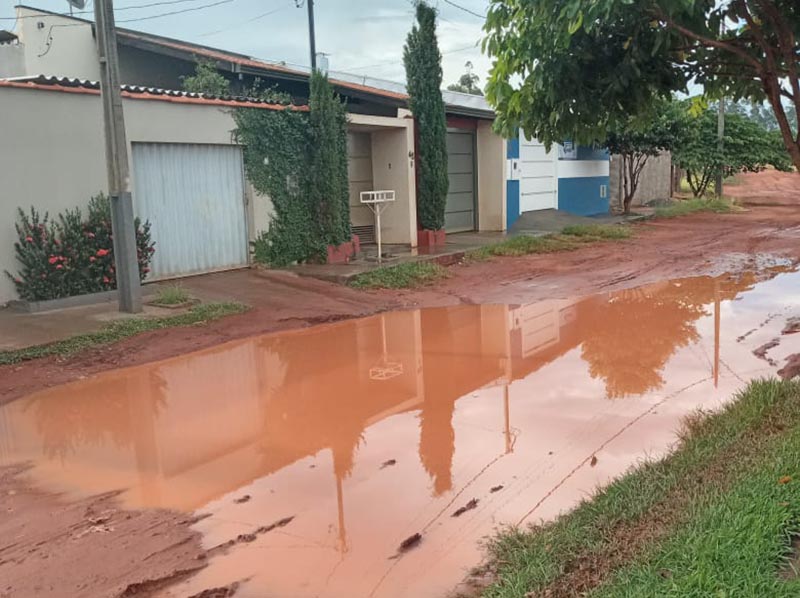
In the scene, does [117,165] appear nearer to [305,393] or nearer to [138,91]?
[138,91]

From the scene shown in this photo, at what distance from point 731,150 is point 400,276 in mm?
21254

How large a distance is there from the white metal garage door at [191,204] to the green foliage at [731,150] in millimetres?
20548

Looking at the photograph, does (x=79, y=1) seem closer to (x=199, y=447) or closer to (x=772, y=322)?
(x=199, y=447)

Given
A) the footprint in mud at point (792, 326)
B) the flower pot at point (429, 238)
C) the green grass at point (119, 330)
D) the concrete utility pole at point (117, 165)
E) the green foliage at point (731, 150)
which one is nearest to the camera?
the green grass at point (119, 330)

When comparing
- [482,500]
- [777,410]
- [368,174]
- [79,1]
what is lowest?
[482,500]

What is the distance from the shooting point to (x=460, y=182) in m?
21.2

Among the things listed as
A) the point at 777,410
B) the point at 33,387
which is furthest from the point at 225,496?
the point at 777,410

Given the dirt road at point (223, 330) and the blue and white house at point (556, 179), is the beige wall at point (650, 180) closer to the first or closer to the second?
the blue and white house at point (556, 179)

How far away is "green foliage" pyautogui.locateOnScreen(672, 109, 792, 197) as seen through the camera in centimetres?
2898

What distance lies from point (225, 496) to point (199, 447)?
3.37ft

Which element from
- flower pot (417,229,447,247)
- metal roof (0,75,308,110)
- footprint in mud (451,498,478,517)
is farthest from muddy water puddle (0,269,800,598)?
flower pot (417,229,447,247)

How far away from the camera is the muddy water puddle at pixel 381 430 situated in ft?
14.5

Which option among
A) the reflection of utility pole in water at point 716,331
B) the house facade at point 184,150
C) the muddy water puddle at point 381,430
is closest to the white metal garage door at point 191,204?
the house facade at point 184,150

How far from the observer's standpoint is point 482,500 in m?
4.96
